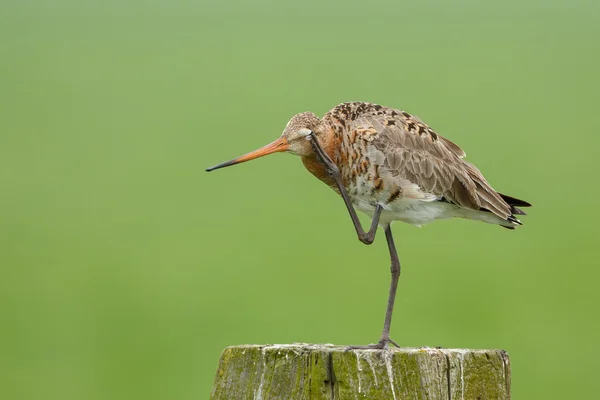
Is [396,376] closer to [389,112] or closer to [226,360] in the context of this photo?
[226,360]

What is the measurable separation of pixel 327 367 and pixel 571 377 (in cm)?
730

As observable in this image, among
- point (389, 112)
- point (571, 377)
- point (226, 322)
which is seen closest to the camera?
point (389, 112)

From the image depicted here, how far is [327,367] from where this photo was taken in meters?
4.64

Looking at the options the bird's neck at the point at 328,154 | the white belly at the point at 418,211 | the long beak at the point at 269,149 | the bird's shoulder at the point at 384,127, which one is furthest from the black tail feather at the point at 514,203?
the long beak at the point at 269,149

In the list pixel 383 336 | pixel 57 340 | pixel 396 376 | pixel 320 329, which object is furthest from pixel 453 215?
pixel 57 340

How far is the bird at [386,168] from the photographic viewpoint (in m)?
6.99

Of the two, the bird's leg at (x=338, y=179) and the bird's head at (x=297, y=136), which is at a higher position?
the bird's head at (x=297, y=136)

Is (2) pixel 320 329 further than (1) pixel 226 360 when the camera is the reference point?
Yes

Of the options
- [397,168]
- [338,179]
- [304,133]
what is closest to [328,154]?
[338,179]

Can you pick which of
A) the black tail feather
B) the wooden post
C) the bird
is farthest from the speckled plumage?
the wooden post

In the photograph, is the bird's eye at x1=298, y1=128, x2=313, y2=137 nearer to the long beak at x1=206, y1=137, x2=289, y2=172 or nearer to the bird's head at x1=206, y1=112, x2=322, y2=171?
the bird's head at x1=206, y1=112, x2=322, y2=171

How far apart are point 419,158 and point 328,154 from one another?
66 cm

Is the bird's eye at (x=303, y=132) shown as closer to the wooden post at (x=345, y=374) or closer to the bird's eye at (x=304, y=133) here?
the bird's eye at (x=304, y=133)

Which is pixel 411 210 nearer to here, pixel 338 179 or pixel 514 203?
pixel 338 179
